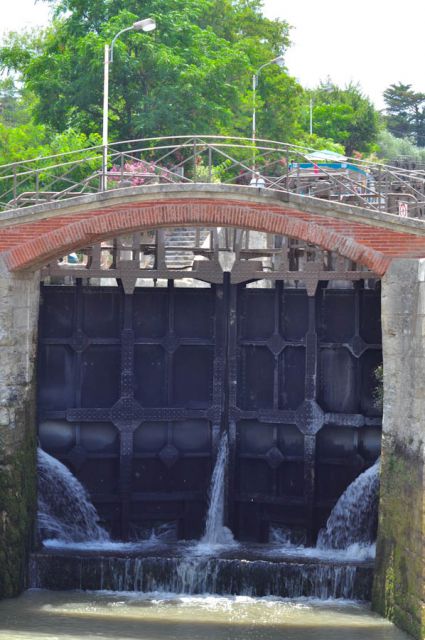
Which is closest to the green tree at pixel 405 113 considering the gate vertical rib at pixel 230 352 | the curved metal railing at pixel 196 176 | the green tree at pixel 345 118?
the green tree at pixel 345 118

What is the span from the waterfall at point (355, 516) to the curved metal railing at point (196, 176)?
178 inches

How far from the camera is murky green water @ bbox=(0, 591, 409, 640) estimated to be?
19.6 meters

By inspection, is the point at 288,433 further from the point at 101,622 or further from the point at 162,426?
the point at 101,622

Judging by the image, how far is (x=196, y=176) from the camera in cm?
2144

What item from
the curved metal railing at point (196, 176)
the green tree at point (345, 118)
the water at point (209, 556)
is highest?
the green tree at point (345, 118)

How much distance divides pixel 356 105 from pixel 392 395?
148 feet

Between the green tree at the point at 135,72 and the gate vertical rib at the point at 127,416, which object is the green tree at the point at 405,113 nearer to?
the green tree at the point at 135,72

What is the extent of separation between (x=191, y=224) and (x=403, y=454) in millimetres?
4753

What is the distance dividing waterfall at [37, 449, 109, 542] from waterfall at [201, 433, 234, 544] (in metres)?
1.79

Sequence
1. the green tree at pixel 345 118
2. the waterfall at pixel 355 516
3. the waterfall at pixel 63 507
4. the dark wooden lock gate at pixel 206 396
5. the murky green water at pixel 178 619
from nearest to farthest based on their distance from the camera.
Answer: the murky green water at pixel 178 619
the waterfall at pixel 355 516
the waterfall at pixel 63 507
the dark wooden lock gate at pixel 206 396
the green tree at pixel 345 118

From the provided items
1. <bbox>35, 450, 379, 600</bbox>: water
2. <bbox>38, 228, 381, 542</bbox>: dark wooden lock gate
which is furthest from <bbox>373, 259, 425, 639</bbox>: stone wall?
<bbox>38, 228, 381, 542</bbox>: dark wooden lock gate

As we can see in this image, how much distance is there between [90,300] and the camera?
25031mm

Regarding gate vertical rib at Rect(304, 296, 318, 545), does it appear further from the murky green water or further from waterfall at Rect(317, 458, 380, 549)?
the murky green water

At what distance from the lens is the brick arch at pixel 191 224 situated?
2070 cm
